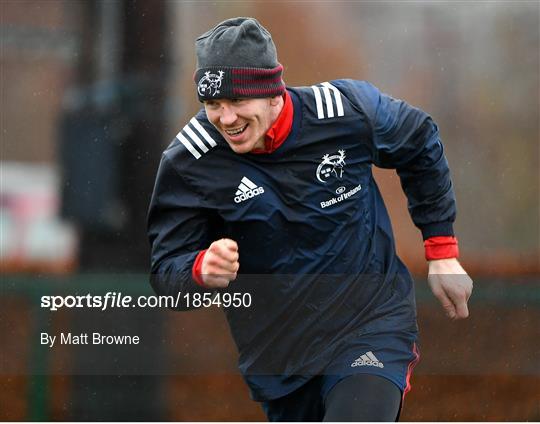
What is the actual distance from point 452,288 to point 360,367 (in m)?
0.35

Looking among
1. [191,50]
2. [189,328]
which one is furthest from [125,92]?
[189,328]

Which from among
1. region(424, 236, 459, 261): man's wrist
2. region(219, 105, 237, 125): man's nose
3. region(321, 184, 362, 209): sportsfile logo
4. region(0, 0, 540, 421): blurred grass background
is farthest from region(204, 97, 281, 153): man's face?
region(0, 0, 540, 421): blurred grass background

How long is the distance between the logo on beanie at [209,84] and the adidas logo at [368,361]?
0.78 m

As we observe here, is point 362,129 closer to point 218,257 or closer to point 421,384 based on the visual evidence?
point 218,257

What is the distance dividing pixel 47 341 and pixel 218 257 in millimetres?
2136

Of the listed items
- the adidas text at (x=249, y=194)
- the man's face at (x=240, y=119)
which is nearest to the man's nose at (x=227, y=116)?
the man's face at (x=240, y=119)

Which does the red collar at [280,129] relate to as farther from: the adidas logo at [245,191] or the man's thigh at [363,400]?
the man's thigh at [363,400]

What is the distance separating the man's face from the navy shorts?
60 cm

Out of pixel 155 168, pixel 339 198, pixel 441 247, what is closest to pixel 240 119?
pixel 339 198

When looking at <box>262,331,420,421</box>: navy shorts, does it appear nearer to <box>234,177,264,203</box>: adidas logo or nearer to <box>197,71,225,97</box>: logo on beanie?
<box>234,177,264,203</box>: adidas logo

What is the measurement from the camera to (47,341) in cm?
441

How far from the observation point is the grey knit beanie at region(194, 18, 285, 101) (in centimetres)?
261

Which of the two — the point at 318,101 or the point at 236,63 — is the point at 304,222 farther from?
the point at 236,63

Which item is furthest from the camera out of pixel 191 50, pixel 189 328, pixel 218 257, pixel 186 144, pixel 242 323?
pixel 189 328
